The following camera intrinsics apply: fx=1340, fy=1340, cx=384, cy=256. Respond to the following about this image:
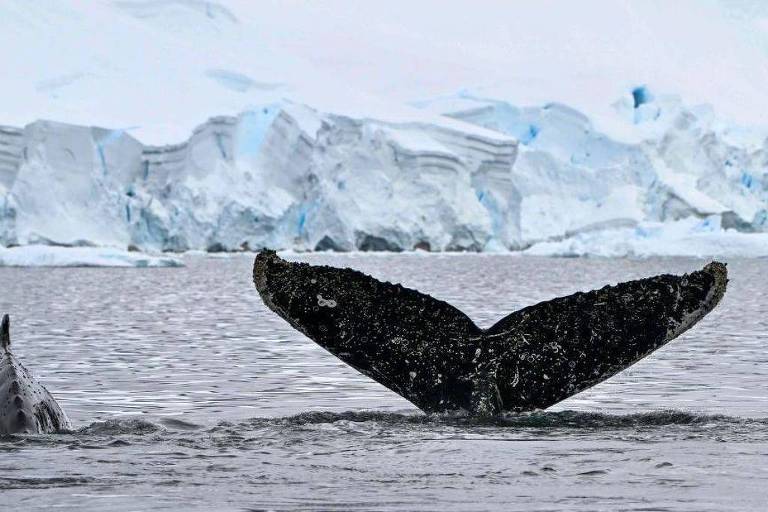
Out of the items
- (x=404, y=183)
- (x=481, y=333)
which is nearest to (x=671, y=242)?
(x=404, y=183)

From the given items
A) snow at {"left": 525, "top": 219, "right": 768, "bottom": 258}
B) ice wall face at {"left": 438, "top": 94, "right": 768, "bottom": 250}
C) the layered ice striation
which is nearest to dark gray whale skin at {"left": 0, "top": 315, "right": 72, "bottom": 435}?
the layered ice striation

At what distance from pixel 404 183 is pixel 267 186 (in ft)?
21.6

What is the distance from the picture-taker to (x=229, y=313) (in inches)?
999

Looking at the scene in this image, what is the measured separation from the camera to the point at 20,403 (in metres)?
6.80

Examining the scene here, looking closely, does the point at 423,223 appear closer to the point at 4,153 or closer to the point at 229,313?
A: the point at 4,153

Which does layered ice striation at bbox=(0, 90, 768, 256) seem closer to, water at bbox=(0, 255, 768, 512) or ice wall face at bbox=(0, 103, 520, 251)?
ice wall face at bbox=(0, 103, 520, 251)

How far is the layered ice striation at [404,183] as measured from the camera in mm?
57375

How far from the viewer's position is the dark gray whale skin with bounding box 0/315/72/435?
6.71 m

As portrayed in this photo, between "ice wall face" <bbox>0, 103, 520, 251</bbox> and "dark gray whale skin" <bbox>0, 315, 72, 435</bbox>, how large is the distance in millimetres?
48771

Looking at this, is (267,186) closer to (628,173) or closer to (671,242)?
(671,242)

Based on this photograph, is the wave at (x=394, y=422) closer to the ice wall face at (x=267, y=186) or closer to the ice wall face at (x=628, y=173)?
the ice wall face at (x=267, y=186)

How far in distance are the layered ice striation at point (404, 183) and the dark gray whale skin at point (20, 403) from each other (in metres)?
48.7

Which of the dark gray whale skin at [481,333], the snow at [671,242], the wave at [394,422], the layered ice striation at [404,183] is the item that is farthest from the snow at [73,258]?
the dark gray whale skin at [481,333]

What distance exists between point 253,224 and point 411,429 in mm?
55308
